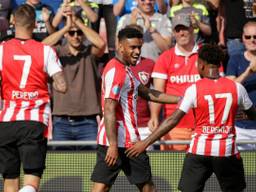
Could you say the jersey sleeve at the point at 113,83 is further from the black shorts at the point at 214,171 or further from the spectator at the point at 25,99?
the black shorts at the point at 214,171

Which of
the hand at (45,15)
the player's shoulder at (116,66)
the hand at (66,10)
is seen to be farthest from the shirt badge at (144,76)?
the player's shoulder at (116,66)

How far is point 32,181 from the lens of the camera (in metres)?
8.66

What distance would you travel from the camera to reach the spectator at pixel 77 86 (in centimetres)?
1109

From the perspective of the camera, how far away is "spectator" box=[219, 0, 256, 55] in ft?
40.1

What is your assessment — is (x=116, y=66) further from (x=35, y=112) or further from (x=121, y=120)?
(x=35, y=112)

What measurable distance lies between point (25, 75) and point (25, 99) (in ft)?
0.81

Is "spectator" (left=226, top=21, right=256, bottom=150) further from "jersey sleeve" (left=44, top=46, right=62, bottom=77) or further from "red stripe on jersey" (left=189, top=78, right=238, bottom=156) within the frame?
"jersey sleeve" (left=44, top=46, right=62, bottom=77)

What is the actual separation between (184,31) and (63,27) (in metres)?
1.74

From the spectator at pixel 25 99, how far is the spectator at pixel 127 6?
3.42 m

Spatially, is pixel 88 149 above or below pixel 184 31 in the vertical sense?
below

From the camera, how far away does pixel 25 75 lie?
8672 mm

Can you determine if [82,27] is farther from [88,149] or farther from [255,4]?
[255,4]

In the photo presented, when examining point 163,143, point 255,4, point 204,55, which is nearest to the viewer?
point 204,55

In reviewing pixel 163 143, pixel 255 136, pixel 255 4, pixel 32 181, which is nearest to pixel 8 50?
pixel 32 181
